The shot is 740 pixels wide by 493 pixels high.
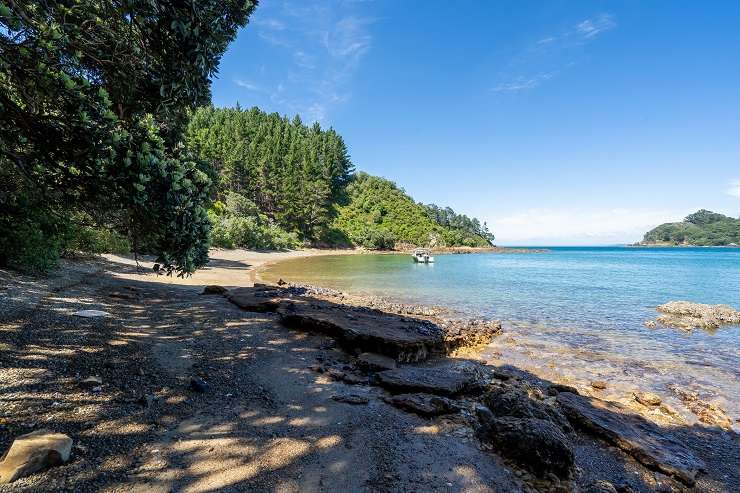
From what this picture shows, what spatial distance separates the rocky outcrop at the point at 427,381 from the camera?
21.3ft

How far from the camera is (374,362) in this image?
26.1 feet

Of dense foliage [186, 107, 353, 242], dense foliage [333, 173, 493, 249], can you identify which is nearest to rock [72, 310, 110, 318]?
dense foliage [186, 107, 353, 242]

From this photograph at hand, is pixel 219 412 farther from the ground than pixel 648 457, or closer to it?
farther from the ground

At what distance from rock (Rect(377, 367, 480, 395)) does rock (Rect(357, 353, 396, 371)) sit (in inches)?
19.3

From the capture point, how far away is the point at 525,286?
29547 millimetres

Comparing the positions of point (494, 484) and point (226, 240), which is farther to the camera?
point (226, 240)

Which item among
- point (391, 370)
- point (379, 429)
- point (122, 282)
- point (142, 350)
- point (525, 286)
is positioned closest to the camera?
point (379, 429)

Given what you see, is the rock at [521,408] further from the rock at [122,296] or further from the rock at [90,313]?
the rock at [122,296]

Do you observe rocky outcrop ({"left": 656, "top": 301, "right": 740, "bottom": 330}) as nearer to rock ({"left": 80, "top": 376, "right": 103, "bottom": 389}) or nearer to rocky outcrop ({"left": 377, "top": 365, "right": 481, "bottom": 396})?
rocky outcrop ({"left": 377, "top": 365, "right": 481, "bottom": 396})

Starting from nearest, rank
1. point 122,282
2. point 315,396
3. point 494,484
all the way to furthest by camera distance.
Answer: point 494,484 < point 315,396 < point 122,282

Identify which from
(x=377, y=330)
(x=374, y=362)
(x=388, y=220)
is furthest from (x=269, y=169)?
(x=374, y=362)

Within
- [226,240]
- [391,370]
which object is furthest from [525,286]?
[226,240]

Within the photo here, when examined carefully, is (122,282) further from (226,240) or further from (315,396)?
(226,240)

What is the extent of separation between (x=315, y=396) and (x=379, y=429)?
1485 mm
